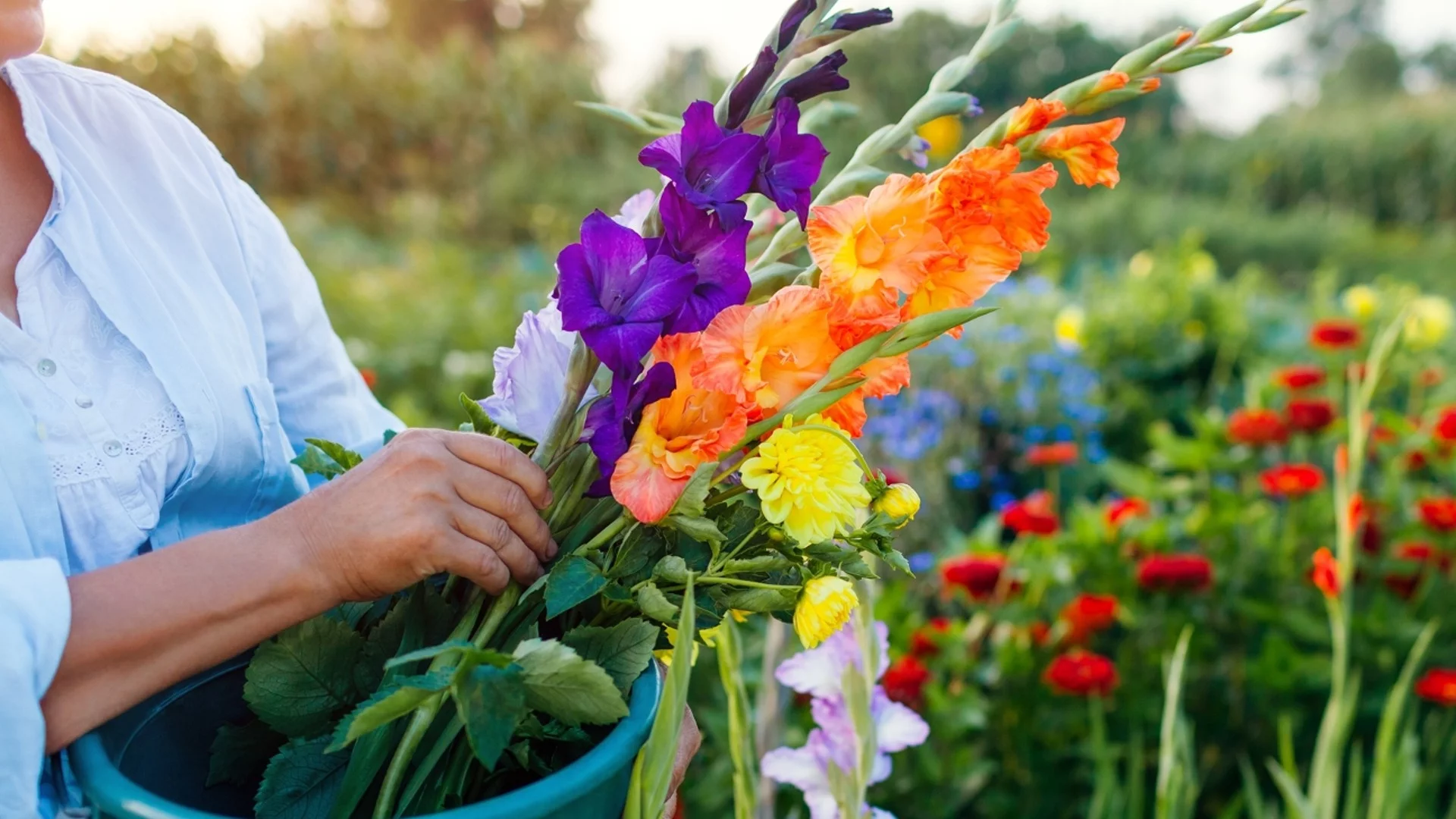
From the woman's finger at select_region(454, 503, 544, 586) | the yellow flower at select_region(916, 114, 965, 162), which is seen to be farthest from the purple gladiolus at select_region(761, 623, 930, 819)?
the yellow flower at select_region(916, 114, 965, 162)

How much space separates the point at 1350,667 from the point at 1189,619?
322mm

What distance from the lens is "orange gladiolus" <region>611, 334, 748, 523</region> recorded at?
1.76 ft

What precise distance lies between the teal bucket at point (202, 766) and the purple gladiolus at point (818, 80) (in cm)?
32

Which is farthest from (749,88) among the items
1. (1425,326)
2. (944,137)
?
(944,137)

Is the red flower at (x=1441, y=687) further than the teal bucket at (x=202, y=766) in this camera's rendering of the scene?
Yes

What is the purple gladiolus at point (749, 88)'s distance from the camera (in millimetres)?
573

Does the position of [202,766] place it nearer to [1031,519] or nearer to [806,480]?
[806,480]

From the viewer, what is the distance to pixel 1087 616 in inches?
73.4

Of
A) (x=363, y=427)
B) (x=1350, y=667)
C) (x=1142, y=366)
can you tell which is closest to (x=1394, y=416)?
(x=1350, y=667)

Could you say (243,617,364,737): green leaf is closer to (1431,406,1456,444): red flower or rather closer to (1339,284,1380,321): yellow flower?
(1431,406,1456,444): red flower

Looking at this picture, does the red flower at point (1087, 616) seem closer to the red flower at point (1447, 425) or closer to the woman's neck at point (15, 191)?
the red flower at point (1447, 425)

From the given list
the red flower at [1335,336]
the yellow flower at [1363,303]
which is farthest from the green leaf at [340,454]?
the yellow flower at [1363,303]

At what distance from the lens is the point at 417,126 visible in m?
8.91

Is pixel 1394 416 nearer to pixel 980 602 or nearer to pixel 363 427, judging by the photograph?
pixel 980 602
